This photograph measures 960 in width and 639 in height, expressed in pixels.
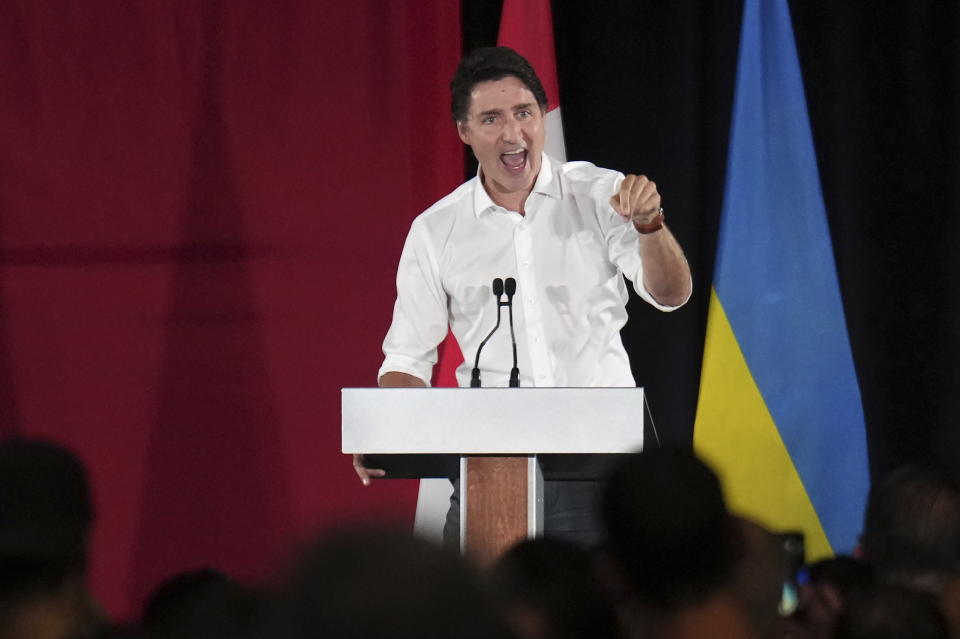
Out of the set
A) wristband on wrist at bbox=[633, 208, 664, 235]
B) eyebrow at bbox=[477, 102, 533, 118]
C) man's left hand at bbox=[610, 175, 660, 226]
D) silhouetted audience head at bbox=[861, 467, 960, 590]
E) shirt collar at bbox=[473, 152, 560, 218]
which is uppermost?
Result: eyebrow at bbox=[477, 102, 533, 118]

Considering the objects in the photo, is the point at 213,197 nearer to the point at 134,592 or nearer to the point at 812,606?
the point at 134,592

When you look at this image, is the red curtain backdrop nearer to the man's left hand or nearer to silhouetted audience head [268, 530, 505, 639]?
the man's left hand

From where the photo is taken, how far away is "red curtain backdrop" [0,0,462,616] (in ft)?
16.6

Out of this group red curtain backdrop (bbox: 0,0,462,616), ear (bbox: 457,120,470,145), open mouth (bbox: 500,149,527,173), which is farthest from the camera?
red curtain backdrop (bbox: 0,0,462,616)

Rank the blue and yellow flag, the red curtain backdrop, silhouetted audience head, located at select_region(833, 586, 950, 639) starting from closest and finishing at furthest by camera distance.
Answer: silhouetted audience head, located at select_region(833, 586, 950, 639), the blue and yellow flag, the red curtain backdrop

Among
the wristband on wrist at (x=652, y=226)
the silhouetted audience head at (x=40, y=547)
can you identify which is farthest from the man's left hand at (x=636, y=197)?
the silhouetted audience head at (x=40, y=547)

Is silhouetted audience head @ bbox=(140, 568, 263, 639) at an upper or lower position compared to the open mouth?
lower

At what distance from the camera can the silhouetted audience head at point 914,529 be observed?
239 centimetres

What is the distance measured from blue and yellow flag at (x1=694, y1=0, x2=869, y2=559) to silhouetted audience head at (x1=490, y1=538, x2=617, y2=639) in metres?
3.16

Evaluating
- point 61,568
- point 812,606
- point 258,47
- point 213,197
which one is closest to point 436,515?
point 213,197

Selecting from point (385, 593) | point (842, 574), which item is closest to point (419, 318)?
point (842, 574)

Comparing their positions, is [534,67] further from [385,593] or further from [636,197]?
[385,593]

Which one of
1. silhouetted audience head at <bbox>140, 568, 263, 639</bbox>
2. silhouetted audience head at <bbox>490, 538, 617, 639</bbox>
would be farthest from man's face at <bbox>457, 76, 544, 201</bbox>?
silhouetted audience head at <bbox>490, 538, 617, 639</bbox>

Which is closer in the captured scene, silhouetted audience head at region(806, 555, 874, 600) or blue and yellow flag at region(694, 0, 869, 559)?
silhouetted audience head at region(806, 555, 874, 600)
